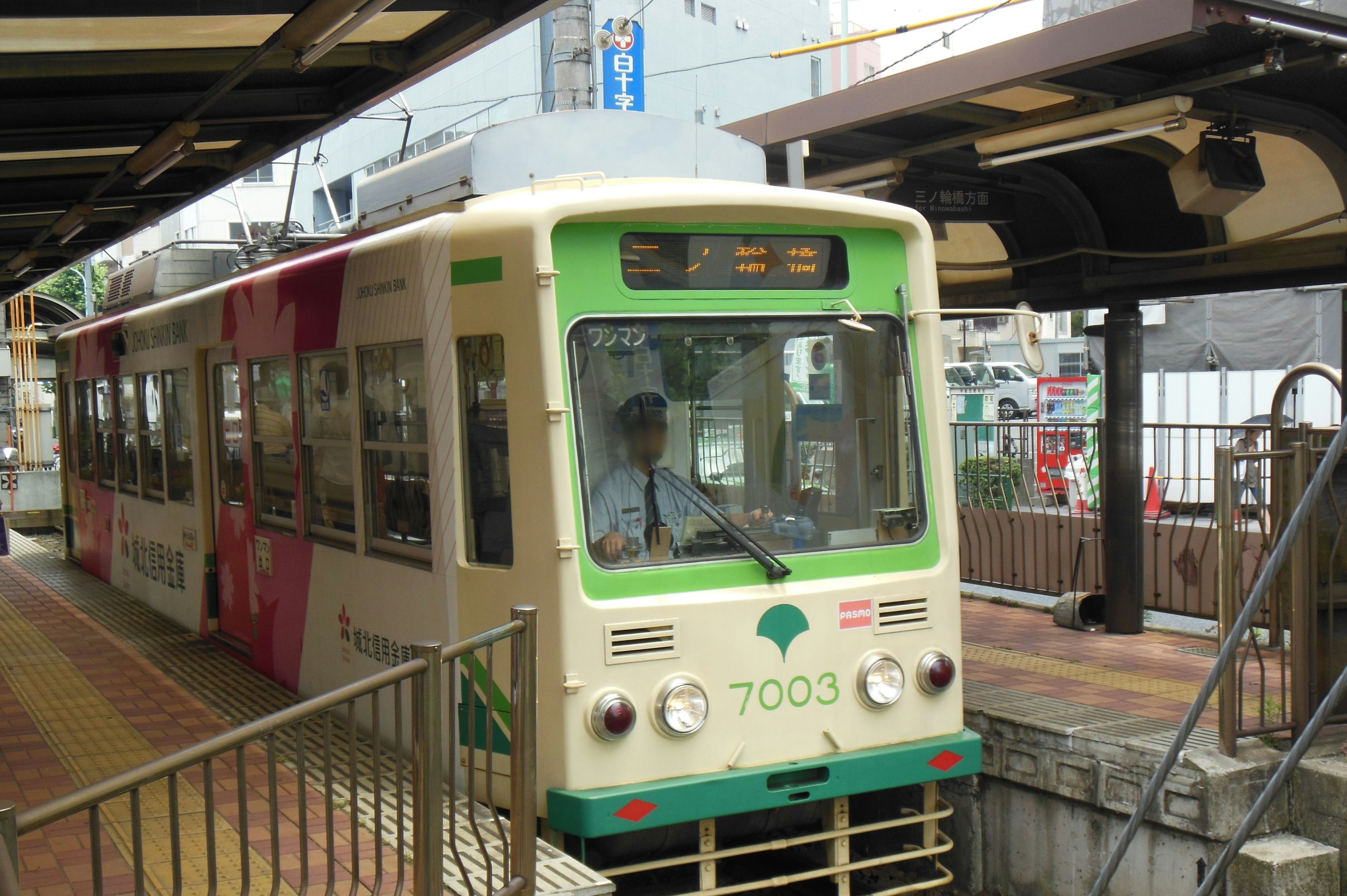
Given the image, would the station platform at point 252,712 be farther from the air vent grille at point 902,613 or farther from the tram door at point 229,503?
the air vent grille at point 902,613

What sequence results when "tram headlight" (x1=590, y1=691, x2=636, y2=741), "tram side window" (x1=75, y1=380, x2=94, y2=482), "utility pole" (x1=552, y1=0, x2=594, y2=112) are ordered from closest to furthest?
"tram headlight" (x1=590, y1=691, x2=636, y2=741) → "utility pole" (x1=552, y1=0, x2=594, y2=112) → "tram side window" (x1=75, y1=380, x2=94, y2=482)

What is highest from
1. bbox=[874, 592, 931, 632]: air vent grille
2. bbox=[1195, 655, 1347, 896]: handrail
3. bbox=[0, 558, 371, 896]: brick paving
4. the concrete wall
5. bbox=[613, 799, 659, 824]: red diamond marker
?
bbox=[874, 592, 931, 632]: air vent grille

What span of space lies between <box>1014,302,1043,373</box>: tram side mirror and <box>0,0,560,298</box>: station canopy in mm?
2290

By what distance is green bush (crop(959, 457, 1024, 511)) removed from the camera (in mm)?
9984

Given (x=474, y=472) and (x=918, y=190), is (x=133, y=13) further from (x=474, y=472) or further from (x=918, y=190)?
(x=918, y=190)

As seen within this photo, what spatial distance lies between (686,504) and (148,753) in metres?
3.11

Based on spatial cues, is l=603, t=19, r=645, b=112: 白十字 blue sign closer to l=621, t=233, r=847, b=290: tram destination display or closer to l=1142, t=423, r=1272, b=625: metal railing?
l=1142, t=423, r=1272, b=625: metal railing

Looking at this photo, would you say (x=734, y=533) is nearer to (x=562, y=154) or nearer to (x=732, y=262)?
(x=732, y=262)

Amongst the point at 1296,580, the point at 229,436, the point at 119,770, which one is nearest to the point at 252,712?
the point at 119,770

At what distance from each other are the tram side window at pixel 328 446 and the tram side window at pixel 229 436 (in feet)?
3.77

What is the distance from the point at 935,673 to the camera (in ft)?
17.5

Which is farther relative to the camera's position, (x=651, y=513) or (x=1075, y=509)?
(x=1075, y=509)

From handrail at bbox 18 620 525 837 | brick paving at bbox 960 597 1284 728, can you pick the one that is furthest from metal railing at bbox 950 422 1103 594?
handrail at bbox 18 620 525 837

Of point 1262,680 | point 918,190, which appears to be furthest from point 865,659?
point 918,190
